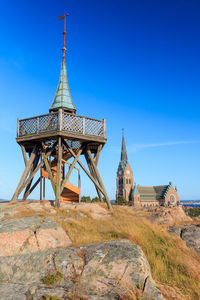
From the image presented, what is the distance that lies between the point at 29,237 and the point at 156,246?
4.06m

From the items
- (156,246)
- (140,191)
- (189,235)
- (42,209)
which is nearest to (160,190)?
(140,191)

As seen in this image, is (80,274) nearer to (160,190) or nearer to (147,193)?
(147,193)

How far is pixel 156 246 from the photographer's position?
7.57m

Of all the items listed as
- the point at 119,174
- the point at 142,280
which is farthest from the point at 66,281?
the point at 119,174

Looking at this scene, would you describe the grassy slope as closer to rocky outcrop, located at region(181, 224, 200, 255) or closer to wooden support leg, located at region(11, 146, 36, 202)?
rocky outcrop, located at region(181, 224, 200, 255)

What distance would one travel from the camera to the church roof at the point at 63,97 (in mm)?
15062

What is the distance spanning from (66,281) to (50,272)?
46 centimetres

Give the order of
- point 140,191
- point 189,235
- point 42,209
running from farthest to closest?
point 140,191, point 42,209, point 189,235

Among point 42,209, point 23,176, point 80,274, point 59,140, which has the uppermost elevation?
point 59,140

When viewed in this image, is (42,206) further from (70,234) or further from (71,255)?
(71,255)

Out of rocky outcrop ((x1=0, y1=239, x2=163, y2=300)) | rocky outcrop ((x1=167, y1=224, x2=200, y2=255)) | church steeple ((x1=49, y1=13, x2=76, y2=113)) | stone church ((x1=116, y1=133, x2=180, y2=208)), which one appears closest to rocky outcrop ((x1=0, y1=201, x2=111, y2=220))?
rocky outcrop ((x1=167, y1=224, x2=200, y2=255))

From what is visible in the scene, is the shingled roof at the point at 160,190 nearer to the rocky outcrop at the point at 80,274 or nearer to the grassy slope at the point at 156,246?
the grassy slope at the point at 156,246

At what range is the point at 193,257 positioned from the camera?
763 cm

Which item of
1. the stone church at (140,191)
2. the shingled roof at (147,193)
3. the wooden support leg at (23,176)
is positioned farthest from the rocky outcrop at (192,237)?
the shingled roof at (147,193)
